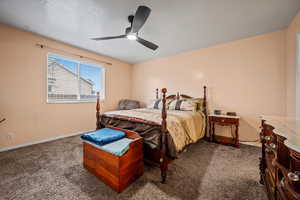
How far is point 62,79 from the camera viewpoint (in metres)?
3.26

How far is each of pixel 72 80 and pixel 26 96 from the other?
1.07 meters

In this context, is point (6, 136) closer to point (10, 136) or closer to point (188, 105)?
point (10, 136)

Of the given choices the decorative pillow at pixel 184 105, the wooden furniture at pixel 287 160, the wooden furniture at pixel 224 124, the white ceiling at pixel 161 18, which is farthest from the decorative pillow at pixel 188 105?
the wooden furniture at pixel 287 160

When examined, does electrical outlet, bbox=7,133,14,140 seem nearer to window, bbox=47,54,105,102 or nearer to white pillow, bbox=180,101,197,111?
window, bbox=47,54,105,102

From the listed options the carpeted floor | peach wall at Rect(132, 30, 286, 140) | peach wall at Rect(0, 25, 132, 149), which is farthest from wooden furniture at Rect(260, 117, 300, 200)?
peach wall at Rect(0, 25, 132, 149)

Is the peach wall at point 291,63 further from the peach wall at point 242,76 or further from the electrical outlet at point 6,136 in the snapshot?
the electrical outlet at point 6,136

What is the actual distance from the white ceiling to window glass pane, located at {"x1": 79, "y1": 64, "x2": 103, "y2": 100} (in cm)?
93

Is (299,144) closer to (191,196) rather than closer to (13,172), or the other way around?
(191,196)

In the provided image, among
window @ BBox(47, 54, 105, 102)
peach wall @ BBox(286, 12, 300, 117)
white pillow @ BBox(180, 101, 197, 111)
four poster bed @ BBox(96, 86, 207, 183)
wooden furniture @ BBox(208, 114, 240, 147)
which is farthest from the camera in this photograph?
window @ BBox(47, 54, 105, 102)

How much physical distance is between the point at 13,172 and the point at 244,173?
3.35 metres

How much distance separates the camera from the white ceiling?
1781 mm

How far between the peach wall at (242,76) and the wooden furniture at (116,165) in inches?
99.9

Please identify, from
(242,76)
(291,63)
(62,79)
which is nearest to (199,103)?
(242,76)

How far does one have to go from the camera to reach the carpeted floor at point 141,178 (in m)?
1.38
